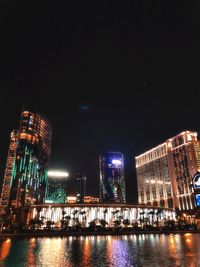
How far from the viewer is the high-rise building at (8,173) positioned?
14682cm

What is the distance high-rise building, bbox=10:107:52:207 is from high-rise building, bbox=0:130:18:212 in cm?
562

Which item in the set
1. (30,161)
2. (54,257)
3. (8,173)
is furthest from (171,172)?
(54,257)

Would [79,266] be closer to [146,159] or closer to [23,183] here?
[23,183]

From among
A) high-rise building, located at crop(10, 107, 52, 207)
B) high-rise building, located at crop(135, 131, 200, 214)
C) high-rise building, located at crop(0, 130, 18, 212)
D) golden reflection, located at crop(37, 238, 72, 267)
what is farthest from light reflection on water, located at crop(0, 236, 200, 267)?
high-rise building, located at crop(0, 130, 18, 212)

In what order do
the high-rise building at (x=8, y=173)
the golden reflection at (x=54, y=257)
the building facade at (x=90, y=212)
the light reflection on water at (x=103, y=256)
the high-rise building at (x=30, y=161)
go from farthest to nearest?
1. the high-rise building at (x=8, y=173)
2. the high-rise building at (x=30, y=161)
3. the building facade at (x=90, y=212)
4. the golden reflection at (x=54, y=257)
5. the light reflection on water at (x=103, y=256)

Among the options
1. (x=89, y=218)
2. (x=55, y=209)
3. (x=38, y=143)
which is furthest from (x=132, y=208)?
(x=38, y=143)

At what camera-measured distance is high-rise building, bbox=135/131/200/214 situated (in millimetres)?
121312

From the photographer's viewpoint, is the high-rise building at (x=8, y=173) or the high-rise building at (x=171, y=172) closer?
the high-rise building at (x=171, y=172)

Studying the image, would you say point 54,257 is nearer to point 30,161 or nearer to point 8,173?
point 30,161

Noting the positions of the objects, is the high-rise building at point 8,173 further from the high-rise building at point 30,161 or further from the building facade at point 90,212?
the building facade at point 90,212

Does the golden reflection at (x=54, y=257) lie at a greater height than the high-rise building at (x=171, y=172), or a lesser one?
lesser

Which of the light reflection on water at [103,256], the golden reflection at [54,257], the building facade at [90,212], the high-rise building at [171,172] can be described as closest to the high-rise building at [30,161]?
the building facade at [90,212]

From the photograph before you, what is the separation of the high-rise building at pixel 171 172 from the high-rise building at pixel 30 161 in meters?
70.9

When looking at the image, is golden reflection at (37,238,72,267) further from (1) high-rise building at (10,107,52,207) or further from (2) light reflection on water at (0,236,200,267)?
(1) high-rise building at (10,107,52,207)
